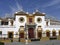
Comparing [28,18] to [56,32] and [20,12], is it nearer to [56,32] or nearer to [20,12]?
[20,12]

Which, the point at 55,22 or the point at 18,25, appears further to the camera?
the point at 55,22

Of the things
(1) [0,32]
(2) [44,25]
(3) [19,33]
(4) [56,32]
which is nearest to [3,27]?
(1) [0,32]

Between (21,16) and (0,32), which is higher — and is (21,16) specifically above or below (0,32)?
above

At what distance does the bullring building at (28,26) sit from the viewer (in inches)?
2132

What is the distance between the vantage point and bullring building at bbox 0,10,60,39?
54.2 metres

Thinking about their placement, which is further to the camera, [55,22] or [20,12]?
[55,22]

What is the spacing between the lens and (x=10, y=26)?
178 ft

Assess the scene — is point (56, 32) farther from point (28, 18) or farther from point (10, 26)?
point (10, 26)

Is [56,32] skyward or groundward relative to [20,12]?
groundward

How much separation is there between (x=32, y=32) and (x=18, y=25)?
4.84 meters

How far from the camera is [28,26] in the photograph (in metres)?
55.0

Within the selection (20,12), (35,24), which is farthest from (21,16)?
(35,24)

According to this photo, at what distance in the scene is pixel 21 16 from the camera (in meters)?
55.1

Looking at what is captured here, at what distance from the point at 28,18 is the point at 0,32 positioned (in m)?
9.54
